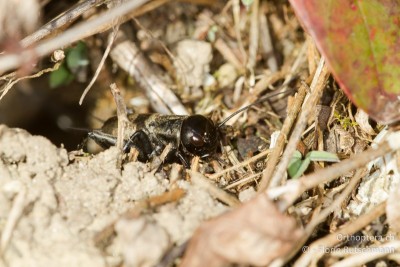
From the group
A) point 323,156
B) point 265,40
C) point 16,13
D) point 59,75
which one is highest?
point 16,13

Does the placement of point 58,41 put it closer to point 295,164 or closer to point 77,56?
point 295,164

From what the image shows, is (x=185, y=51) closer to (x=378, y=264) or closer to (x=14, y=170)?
(x=14, y=170)

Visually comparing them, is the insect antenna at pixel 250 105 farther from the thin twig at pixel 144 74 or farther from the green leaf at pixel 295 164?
the green leaf at pixel 295 164

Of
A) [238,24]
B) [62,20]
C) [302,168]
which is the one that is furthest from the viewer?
[238,24]

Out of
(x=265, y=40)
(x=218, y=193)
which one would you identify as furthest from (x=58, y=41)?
(x=265, y=40)

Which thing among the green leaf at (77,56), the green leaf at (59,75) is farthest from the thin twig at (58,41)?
the green leaf at (59,75)

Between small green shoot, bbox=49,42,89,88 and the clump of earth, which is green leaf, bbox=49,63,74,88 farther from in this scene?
the clump of earth
